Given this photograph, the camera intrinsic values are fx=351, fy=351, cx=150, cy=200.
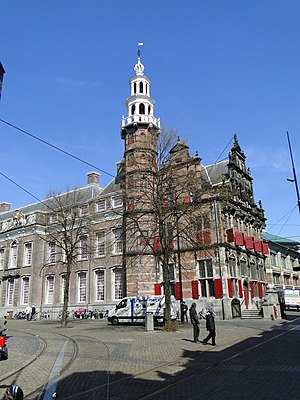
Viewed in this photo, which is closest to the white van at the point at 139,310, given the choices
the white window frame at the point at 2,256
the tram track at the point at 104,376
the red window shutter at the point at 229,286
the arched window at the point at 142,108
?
the red window shutter at the point at 229,286

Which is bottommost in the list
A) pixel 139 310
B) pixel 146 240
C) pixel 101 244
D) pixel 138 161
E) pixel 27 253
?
pixel 139 310

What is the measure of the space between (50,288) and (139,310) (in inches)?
765

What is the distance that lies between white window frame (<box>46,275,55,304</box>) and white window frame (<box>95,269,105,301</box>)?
23.1ft

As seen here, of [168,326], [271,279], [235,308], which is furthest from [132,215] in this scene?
[271,279]

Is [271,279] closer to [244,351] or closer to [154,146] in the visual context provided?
[154,146]

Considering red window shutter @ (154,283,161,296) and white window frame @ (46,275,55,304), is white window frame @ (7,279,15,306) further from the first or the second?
red window shutter @ (154,283,161,296)

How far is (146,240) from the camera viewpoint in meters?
20.5

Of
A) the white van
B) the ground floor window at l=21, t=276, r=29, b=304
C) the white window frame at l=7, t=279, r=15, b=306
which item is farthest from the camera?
the white window frame at l=7, t=279, r=15, b=306

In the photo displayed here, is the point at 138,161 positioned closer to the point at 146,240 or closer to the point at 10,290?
the point at 146,240

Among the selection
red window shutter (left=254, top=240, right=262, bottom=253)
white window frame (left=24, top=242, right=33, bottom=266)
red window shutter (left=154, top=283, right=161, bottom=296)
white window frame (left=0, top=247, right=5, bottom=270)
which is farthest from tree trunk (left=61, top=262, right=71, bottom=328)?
white window frame (left=0, top=247, right=5, bottom=270)

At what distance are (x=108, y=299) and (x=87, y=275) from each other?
421 centimetres

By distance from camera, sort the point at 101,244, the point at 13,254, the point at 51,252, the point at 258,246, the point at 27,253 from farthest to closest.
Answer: the point at 13,254 < the point at 27,253 < the point at 51,252 < the point at 101,244 < the point at 258,246

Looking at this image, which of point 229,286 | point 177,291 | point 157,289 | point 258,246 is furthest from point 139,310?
point 258,246

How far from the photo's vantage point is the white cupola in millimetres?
38969
